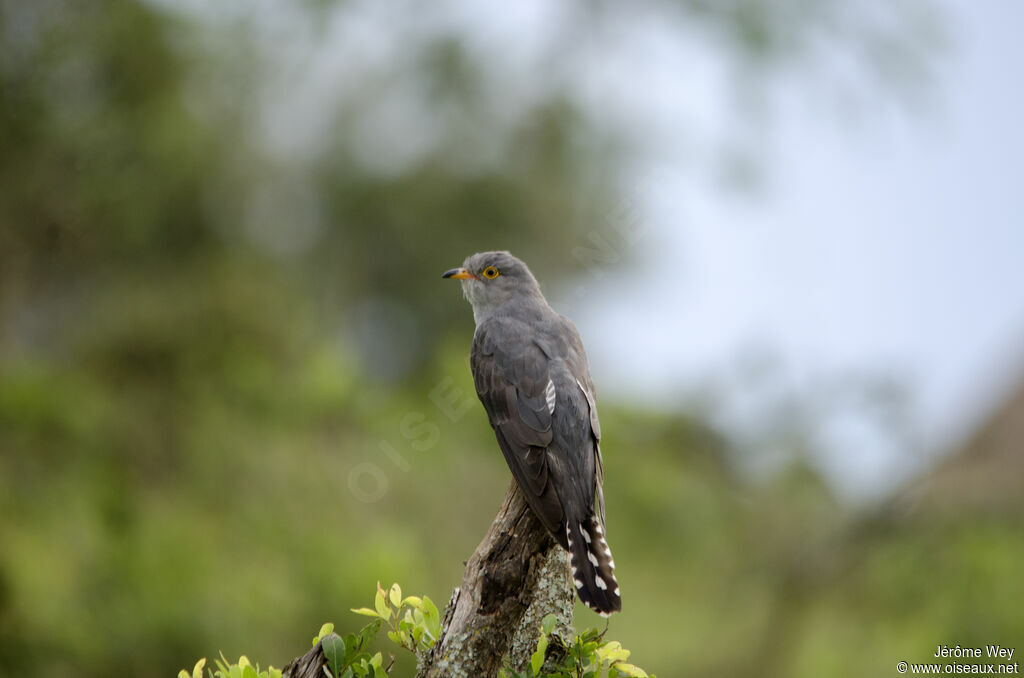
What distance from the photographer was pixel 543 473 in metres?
3.13

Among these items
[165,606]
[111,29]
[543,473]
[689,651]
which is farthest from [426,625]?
[111,29]

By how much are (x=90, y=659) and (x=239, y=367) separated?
221cm

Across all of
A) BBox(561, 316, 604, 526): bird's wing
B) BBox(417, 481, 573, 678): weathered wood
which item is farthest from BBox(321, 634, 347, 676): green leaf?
BBox(561, 316, 604, 526): bird's wing

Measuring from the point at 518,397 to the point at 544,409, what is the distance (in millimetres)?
143

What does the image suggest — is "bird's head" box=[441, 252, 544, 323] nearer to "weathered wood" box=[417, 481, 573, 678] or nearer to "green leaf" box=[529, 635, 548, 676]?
"weathered wood" box=[417, 481, 573, 678]

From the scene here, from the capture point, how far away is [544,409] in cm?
346

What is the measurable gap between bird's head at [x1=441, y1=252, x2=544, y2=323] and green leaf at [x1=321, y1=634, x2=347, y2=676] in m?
2.15

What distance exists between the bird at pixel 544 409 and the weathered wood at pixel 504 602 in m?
0.07

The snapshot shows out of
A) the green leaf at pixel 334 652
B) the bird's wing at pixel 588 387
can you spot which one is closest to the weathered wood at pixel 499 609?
the green leaf at pixel 334 652

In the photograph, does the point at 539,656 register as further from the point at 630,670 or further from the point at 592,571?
the point at 592,571

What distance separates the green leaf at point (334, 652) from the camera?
7.75ft

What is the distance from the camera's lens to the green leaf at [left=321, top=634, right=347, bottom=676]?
2361 millimetres

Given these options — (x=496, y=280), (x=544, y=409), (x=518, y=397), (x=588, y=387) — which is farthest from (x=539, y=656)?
(x=496, y=280)

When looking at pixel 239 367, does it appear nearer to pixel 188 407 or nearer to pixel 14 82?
pixel 188 407
